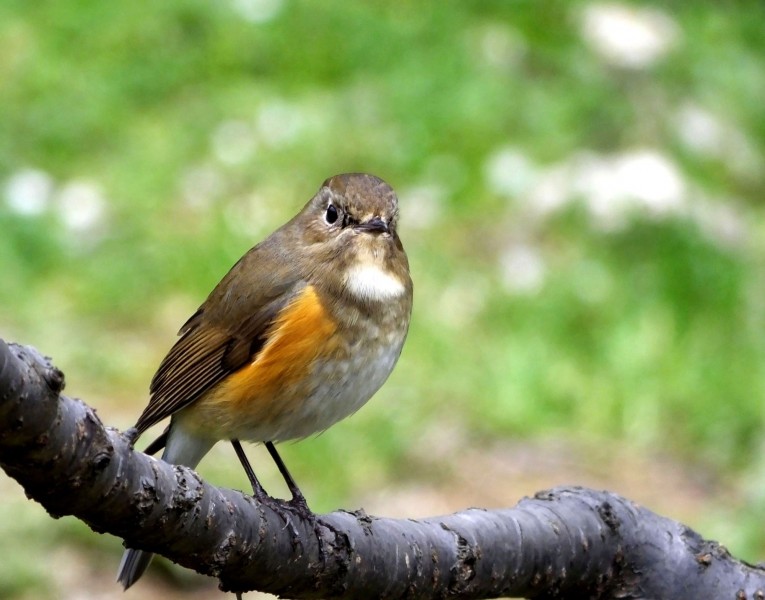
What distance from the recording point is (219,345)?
447 cm

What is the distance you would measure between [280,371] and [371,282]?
405mm

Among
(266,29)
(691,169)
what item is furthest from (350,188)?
(266,29)

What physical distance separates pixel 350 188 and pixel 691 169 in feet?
18.2

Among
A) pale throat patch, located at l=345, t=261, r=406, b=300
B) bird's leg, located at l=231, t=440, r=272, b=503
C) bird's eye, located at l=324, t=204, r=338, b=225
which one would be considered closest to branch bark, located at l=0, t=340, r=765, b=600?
bird's leg, located at l=231, t=440, r=272, b=503

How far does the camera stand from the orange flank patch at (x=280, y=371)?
4059 mm

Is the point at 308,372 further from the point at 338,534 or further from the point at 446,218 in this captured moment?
the point at 446,218

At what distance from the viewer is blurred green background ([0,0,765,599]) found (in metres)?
7.02

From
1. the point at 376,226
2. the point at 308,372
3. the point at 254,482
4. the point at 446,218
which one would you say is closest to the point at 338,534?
the point at 308,372

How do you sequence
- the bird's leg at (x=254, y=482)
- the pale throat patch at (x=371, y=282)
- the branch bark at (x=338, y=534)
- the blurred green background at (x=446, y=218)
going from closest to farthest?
1. the branch bark at (x=338, y=534)
2. the bird's leg at (x=254, y=482)
3. the pale throat patch at (x=371, y=282)
4. the blurred green background at (x=446, y=218)

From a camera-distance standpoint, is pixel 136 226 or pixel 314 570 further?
pixel 136 226

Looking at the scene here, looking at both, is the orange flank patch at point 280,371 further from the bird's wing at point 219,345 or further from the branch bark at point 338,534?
the branch bark at point 338,534

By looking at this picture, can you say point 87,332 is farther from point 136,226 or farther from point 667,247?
point 667,247

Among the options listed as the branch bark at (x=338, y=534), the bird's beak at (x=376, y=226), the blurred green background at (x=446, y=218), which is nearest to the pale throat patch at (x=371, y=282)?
the bird's beak at (x=376, y=226)

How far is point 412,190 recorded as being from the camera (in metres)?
9.16
